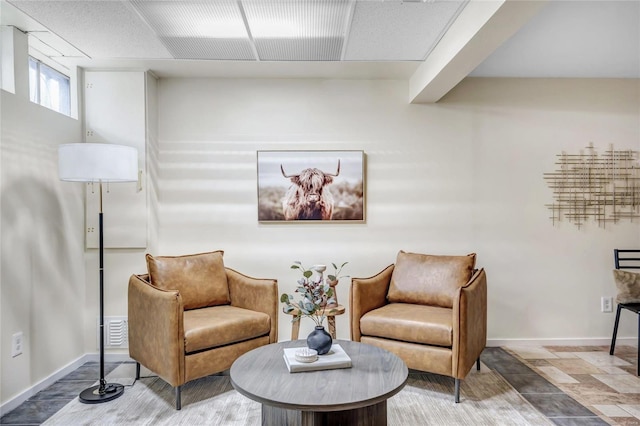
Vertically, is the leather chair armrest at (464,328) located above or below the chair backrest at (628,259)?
below

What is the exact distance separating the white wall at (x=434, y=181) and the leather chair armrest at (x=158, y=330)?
3.23ft

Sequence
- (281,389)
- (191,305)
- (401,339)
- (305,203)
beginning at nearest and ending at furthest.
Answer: (281,389) < (401,339) < (191,305) < (305,203)

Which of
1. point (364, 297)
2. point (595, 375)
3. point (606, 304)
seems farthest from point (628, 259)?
point (364, 297)

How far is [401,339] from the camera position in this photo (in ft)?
8.55

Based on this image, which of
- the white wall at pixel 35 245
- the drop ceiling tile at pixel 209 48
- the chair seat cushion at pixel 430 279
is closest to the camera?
the white wall at pixel 35 245

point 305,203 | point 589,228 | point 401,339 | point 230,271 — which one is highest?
point 305,203

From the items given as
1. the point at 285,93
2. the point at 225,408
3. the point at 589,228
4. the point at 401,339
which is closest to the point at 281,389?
the point at 225,408

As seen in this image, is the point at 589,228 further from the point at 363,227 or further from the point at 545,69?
the point at 363,227

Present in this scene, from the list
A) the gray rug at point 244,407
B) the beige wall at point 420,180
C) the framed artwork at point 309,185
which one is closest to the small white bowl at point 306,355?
the gray rug at point 244,407

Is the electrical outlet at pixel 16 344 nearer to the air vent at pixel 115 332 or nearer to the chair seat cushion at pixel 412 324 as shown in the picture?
the air vent at pixel 115 332

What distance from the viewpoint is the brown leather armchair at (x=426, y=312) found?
241cm

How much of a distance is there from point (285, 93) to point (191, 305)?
6.33 ft

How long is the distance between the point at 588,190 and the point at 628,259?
0.66 metres

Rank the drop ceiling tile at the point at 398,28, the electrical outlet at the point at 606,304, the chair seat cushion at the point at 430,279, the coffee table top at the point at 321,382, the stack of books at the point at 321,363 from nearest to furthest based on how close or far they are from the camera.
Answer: the coffee table top at the point at 321,382, the stack of books at the point at 321,363, the drop ceiling tile at the point at 398,28, the chair seat cushion at the point at 430,279, the electrical outlet at the point at 606,304
